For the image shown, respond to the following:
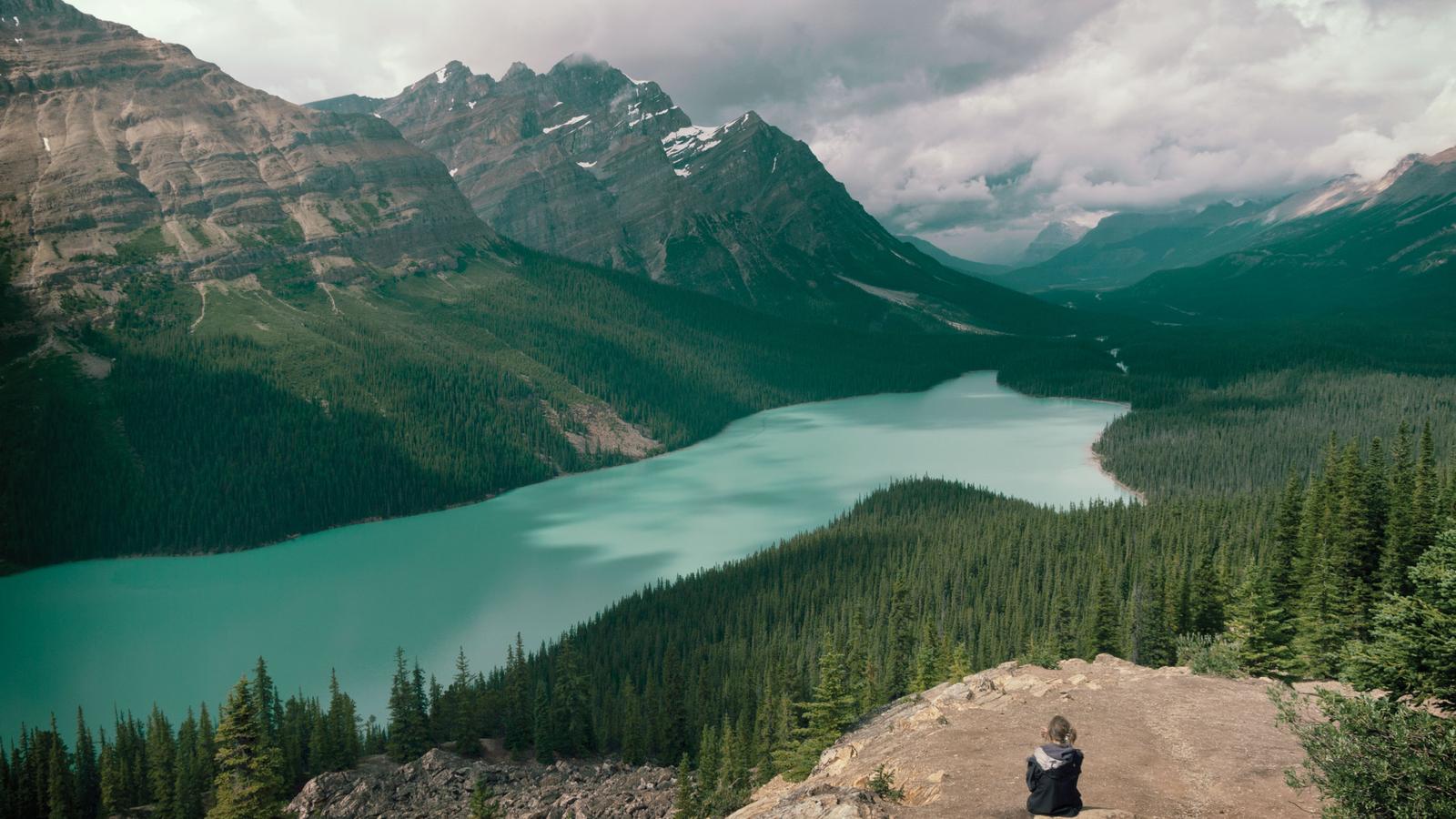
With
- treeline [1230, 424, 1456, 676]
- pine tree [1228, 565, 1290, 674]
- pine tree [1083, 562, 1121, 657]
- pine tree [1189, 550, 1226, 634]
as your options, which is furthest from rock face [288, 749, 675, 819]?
pine tree [1189, 550, 1226, 634]

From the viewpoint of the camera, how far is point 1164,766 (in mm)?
23719

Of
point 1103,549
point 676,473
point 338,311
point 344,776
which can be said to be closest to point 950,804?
point 344,776

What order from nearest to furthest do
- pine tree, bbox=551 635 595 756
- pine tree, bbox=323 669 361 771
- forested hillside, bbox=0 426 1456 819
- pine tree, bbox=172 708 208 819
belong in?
forested hillside, bbox=0 426 1456 819, pine tree, bbox=172 708 208 819, pine tree, bbox=323 669 361 771, pine tree, bbox=551 635 595 756

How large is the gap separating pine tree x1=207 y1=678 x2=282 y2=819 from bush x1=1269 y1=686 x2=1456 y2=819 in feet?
124

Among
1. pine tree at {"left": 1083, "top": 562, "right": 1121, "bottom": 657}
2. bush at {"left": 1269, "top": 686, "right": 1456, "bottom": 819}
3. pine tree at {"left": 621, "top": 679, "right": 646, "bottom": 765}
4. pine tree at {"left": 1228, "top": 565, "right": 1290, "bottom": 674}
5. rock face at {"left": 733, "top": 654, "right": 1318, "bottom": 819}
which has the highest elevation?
bush at {"left": 1269, "top": 686, "right": 1456, "bottom": 819}

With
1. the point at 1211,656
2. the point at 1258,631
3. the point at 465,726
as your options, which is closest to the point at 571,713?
the point at 465,726

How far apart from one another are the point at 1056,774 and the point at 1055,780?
0.21m

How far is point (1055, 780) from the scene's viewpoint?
17.5 metres

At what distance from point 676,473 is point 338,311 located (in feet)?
300

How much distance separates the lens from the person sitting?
56.4 ft

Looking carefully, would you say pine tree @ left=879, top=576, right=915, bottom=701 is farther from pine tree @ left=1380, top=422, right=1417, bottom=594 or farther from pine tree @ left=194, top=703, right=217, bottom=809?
pine tree @ left=194, top=703, right=217, bottom=809

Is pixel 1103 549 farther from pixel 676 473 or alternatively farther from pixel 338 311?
pixel 338 311

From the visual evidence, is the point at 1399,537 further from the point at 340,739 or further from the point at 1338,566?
the point at 340,739

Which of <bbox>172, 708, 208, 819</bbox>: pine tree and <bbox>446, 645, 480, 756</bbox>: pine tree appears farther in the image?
<bbox>446, 645, 480, 756</bbox>: pine tree
